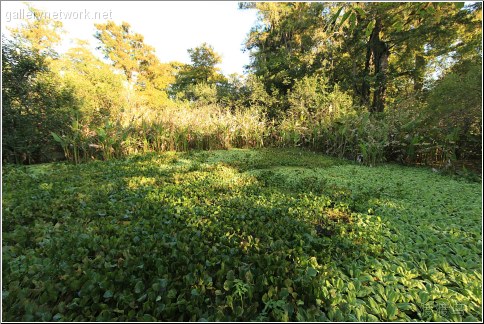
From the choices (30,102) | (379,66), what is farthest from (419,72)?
(30,102)

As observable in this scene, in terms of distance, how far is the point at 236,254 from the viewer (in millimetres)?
1635

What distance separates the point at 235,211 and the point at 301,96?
8.28m

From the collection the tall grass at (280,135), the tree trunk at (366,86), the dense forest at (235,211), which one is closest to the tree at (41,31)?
the dense forest at (235,211)

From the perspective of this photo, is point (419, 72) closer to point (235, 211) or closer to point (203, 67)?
point (235, 211)

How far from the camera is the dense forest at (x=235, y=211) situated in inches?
49.1

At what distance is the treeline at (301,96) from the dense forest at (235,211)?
5 cm

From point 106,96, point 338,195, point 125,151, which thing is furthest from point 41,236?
point 106,96

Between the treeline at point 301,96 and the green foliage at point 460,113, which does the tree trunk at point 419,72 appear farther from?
the green foliage at point 460,113

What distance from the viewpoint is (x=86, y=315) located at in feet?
3.67

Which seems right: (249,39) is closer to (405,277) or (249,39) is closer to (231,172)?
(231,172)

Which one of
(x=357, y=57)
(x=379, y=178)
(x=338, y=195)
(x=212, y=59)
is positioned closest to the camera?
(x=338, y=195)

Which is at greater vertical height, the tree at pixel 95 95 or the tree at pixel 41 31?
the tree at pixel 41 31

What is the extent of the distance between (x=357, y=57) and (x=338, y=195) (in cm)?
1120

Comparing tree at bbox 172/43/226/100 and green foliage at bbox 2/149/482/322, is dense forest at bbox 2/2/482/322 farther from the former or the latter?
tree at bbox 172/43/226/100
